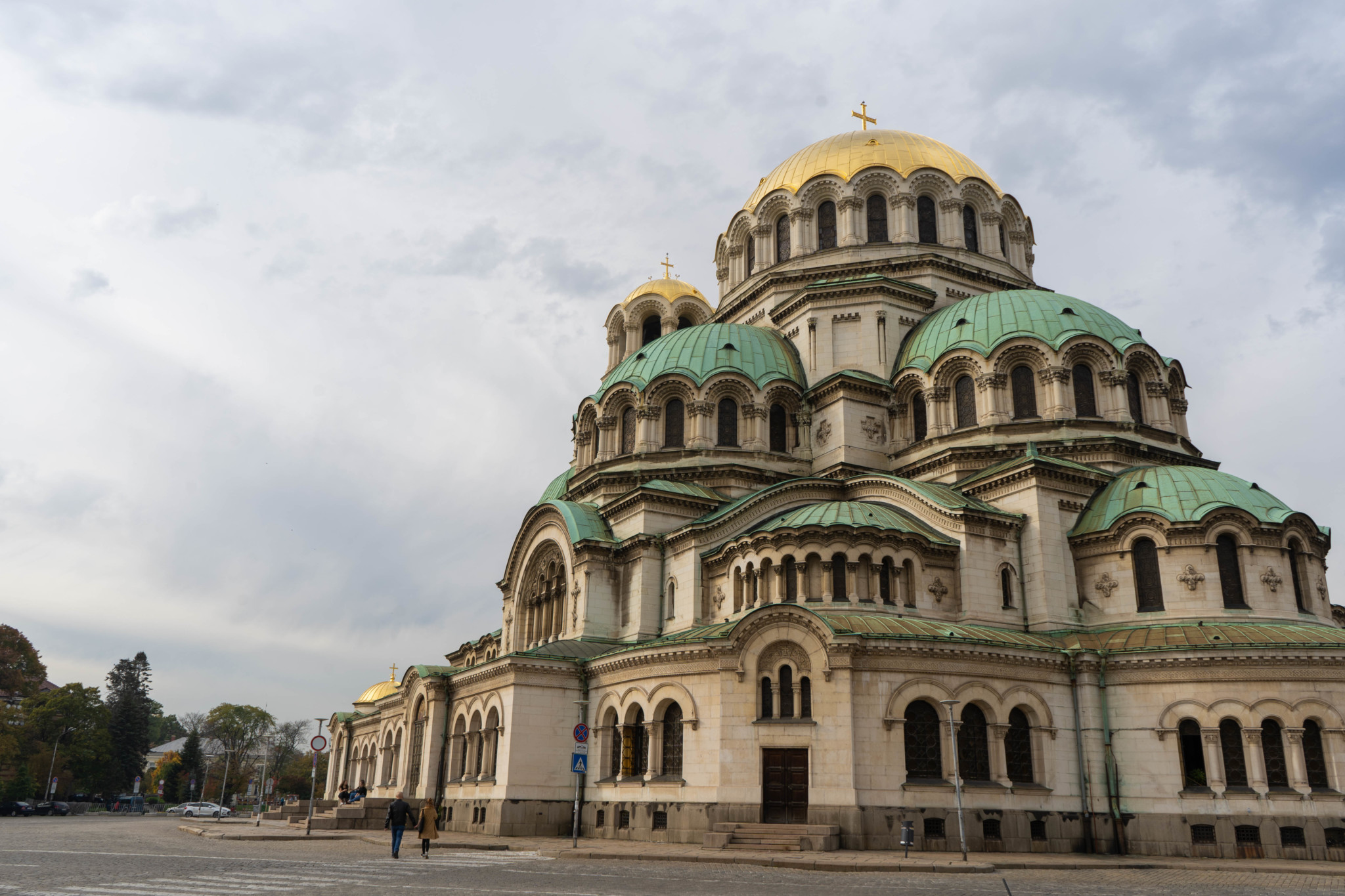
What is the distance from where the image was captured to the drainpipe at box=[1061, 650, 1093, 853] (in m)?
26.8

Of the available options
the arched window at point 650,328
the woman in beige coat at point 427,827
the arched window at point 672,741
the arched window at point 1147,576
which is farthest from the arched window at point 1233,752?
the arched window at point 650,328

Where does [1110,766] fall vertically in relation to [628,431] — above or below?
below

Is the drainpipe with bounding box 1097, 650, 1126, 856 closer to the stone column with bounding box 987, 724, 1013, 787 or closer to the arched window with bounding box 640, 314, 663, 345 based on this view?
the stone column with bounding box 987, 724, 1013, 787

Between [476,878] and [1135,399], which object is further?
[1135,399]

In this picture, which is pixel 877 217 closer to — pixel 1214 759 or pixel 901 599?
pixel 901 599

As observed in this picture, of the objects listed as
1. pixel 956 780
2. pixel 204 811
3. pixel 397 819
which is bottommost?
pixel 204 811

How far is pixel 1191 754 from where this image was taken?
2639 cm

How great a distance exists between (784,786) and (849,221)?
990 inches

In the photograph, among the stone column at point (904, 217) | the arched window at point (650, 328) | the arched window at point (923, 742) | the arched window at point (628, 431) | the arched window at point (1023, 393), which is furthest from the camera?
the arched window at point (650, 328)

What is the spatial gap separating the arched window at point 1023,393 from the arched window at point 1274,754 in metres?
12.3

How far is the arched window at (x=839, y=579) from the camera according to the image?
29047mm

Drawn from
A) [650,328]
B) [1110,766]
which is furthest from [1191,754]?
[650,328]

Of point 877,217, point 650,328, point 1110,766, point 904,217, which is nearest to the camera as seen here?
point 1110,766

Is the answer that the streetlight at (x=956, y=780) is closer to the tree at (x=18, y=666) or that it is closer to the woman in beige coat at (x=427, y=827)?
the woman in beige coat at (x=427, y=827)
